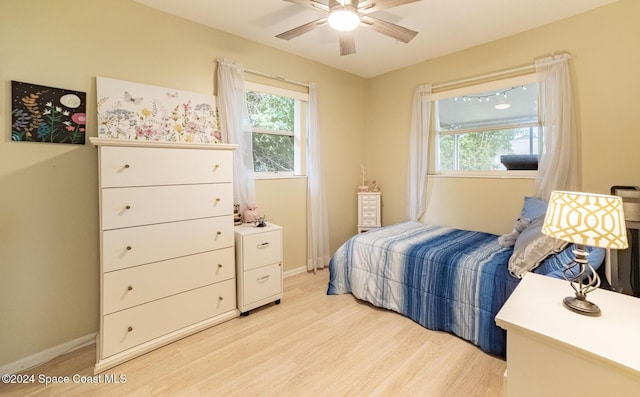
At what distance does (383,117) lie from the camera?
4.01 m

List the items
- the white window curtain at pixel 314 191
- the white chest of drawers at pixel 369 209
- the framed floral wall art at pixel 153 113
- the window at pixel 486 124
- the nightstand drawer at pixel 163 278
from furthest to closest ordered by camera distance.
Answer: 1. the white chest of drawers at pixel 369 209
2. the white window curtain at pixel 314 191
3. the window at pixel 486 124
4. the framed floral wall art at pixel 153 113
5. the nightstand drawer at pixel 163 278

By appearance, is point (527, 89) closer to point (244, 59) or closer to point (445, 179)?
point (445, 179)

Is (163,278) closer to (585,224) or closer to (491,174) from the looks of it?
(585,224)

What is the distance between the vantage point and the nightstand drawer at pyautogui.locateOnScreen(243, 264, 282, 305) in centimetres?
245

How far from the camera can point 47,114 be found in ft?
6.31

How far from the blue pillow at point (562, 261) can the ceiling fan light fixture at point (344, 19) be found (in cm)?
195

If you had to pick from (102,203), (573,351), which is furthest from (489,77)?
(102,203)

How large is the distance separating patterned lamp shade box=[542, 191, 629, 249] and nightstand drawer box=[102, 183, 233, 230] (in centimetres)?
210

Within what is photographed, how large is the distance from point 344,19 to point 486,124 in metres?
2.24

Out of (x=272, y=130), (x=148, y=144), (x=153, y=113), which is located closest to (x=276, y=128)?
(x=272, y=130)

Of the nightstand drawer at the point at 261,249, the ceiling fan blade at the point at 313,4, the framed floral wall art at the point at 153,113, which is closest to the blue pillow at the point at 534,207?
the nightstand drawer at the point at 261,249

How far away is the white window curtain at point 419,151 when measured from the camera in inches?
137

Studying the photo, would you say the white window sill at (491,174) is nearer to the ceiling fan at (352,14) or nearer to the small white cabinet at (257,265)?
the ceiling fan at (352,14)

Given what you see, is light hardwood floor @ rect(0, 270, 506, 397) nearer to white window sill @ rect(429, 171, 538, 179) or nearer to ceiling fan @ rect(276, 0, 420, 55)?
white window sill @ rect(429, 171, 538, 179)
